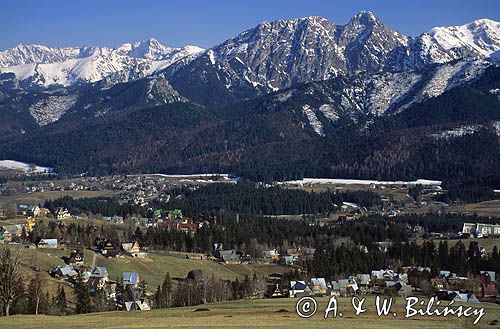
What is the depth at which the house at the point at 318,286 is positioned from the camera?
274 feet

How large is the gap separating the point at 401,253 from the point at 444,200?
86884 mm

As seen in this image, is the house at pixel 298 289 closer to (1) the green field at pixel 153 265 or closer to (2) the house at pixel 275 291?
(2) the house at pixel 275 291

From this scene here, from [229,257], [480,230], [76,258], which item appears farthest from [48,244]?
[480,230]

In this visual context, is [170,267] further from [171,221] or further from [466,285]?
[171,221]

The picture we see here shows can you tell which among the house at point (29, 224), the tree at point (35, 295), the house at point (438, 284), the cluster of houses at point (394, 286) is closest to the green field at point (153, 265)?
the cluster of houses at point (394, 286)

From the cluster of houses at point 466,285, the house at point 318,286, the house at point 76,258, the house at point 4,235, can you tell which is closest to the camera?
the house at point 318,286

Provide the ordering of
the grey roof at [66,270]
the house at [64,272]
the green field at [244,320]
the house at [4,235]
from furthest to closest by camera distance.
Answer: the house at [4,235], the grey roof at [66,270], the house at [64,272], the green field at [244,320]

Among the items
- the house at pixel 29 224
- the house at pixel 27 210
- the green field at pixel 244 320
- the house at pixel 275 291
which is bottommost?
the house at pixel 275 291

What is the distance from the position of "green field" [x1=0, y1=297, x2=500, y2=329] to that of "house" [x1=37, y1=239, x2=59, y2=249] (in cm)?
5190

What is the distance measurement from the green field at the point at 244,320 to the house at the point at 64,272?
33839mm

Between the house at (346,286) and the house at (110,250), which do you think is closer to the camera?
the house at (346,286)

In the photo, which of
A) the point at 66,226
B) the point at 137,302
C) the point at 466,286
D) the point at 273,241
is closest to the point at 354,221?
the point at 273,241

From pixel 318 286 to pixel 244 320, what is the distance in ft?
121

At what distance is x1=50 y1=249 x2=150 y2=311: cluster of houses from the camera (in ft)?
272
